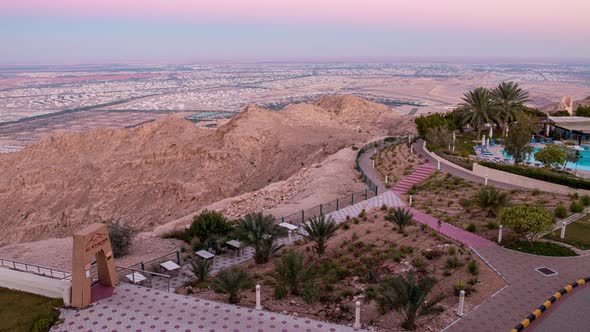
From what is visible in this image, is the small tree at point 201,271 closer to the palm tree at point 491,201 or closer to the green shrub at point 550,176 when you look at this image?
the palm tree at point 491,201

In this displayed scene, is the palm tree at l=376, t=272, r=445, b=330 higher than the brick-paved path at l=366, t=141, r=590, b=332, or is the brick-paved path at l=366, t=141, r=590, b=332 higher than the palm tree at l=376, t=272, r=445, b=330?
the palm tree at l=376, t=272, r=445, b=330

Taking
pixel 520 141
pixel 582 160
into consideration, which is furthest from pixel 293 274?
pixel 582 160

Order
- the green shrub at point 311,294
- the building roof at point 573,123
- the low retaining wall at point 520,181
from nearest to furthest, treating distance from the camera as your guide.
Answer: the green shrub at point 311,294
the low retaining wall at point 520,181
the building roof at point 573,123

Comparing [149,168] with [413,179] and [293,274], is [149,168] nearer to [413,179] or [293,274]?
[413,179]

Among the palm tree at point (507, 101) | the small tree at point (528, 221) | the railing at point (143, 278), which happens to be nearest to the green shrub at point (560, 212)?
the small tree at point (528, 221)

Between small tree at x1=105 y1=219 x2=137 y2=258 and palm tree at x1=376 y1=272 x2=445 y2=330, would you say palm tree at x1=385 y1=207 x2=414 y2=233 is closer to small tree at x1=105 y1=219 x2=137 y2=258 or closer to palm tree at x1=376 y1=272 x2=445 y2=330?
palm tree at x1=376 y1=272 x2=445 y2=330

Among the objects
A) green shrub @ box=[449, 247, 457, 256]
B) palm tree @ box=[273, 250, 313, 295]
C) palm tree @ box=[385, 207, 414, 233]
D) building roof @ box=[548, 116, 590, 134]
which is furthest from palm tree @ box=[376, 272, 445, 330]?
building roof @ box=[548, 116, 590, 134]

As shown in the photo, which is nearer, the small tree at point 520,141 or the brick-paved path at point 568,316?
the brick-paved path at point 568,316
